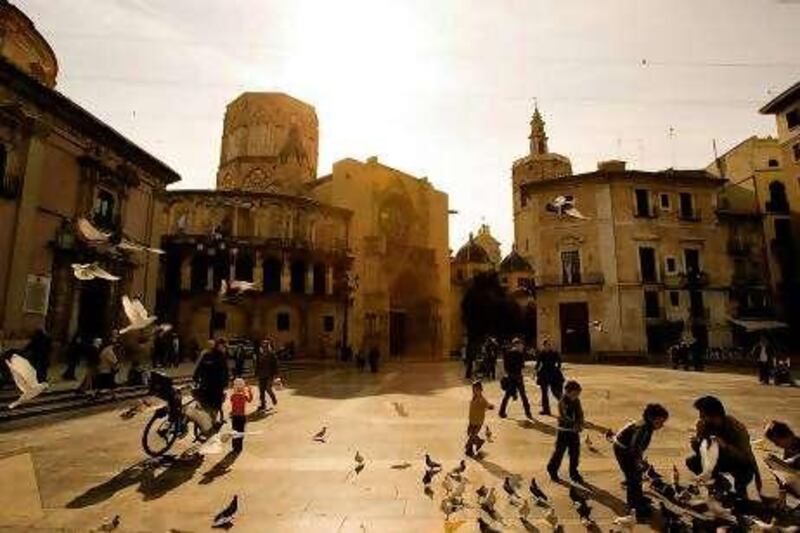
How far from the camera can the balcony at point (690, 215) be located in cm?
3441

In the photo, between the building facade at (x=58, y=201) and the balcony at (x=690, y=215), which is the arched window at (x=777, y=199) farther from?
the building facade at (x=58, y=201)

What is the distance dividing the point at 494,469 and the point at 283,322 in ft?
97.7

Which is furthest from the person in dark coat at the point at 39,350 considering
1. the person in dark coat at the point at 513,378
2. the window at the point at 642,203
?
the window at the point at 642,203

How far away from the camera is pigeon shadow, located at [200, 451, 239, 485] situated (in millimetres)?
6824

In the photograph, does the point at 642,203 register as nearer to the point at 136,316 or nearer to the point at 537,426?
the point at 537,426

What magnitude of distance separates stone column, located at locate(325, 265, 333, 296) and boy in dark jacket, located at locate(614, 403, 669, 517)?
3284 centimetres

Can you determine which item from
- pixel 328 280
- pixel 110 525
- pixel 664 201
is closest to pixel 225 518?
pixel 110 525

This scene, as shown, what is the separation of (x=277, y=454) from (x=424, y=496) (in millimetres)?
3129

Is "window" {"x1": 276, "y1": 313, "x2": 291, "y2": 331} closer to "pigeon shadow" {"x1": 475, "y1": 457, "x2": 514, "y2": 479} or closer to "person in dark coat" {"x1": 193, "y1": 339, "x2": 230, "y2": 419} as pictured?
"person in dark coat" {"x1": 193, "y1": 339, "x2": 230, "y2": 419}

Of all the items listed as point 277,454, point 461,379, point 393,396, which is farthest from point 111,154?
point 277,454

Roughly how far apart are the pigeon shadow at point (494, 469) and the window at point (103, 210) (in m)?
19.2

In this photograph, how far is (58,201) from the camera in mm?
19375

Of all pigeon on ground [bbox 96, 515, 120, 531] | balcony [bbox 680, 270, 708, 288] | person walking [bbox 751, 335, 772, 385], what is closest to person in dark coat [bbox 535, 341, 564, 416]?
pigeon on ground [bbox 96, 515, 120, 531]

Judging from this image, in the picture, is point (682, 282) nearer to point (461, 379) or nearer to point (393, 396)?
point (461, 379)
